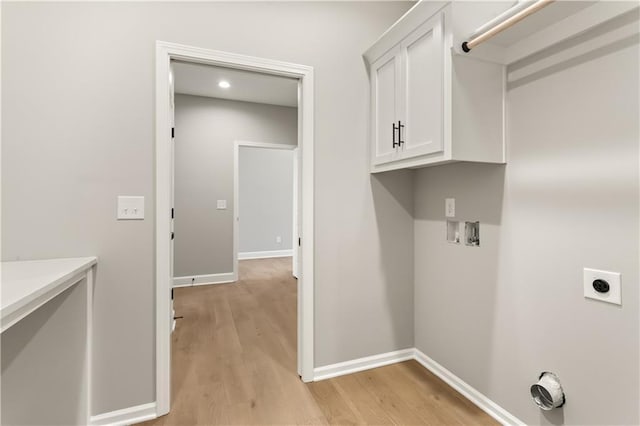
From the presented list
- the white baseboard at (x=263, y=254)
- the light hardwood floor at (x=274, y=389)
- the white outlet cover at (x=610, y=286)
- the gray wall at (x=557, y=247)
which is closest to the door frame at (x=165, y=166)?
the light hardwood floor at (x=274, y=389)

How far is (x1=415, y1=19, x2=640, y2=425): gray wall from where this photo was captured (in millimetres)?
1182

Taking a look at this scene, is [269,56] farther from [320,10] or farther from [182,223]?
[182,223]

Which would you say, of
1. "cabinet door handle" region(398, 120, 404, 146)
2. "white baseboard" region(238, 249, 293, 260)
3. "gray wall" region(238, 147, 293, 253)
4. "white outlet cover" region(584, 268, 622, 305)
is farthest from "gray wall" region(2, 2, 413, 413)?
"white baseboard" region(238, 249, 293, 260)

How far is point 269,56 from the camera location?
1987 mm

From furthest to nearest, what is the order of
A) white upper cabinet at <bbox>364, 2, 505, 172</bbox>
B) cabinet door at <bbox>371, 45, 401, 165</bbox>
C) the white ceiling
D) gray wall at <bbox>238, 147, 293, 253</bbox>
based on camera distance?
gray wall at <bbox>238, 147, 293, 253</bbox>
the white ceiling
cabinet door at <bbox>371, 45, 401, 165</bbox>
white upper cabinet at <bbox>364, 2, 505, 172</bbox>

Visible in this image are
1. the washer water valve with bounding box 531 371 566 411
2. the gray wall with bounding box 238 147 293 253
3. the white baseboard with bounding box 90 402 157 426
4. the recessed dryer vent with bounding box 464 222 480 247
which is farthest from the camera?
the gray wall with bounding box 238 147 293 253

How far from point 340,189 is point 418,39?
1.02 meters

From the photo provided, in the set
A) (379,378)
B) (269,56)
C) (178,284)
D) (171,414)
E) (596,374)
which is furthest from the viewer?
(178,284)

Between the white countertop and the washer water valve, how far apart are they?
2080mm

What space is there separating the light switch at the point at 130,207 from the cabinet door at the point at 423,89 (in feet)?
5.18

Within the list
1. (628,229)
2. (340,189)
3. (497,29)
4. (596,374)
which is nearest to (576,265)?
(628,229)

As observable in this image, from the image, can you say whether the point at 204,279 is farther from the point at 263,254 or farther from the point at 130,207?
the point at 130,207

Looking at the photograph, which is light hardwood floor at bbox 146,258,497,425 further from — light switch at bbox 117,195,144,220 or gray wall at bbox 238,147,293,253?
gray wall at bbox 238,147,293,253

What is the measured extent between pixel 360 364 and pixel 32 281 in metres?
1.96
